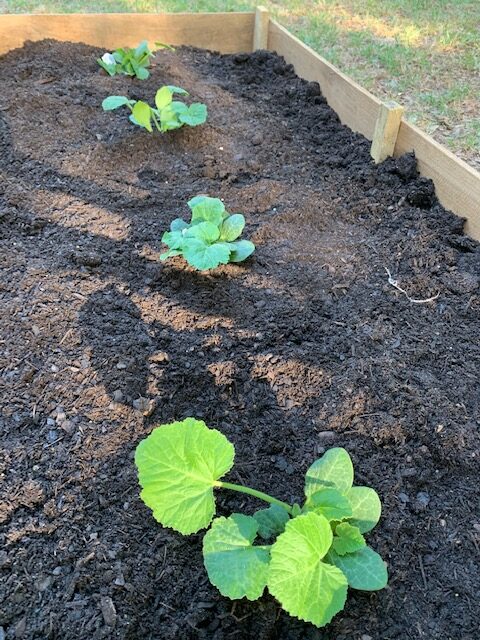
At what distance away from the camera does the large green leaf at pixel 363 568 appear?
128 cm

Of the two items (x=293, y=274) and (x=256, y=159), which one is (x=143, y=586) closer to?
(x=293, y=274)

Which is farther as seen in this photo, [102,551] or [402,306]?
[402,306]

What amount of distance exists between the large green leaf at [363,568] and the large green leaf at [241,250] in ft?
4.12

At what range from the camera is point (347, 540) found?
1343 mm

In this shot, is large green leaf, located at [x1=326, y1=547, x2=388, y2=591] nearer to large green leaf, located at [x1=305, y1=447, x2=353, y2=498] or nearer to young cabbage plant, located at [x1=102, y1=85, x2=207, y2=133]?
large green leaf, located at [x1=305, y1=447, x2=353, y2=498]

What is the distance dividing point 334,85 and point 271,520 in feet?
9.40

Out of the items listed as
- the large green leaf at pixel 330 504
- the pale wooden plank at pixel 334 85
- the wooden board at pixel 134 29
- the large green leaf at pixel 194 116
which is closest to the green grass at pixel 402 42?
the pale wooden plank at pixel 334 85

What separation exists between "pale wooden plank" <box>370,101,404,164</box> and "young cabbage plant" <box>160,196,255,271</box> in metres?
1.01

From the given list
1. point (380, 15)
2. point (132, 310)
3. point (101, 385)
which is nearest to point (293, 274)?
point (132, 310)

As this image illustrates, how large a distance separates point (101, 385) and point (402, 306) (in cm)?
Result: 116

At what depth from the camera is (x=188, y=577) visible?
139cm

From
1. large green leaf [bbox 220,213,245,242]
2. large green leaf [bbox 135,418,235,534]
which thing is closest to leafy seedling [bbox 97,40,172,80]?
large green leaf [bbox 220,213,245,242]

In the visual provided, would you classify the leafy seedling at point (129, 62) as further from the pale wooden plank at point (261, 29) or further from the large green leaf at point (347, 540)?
the large green leaf at point (347, 540)

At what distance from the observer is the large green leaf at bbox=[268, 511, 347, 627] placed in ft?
3.85
